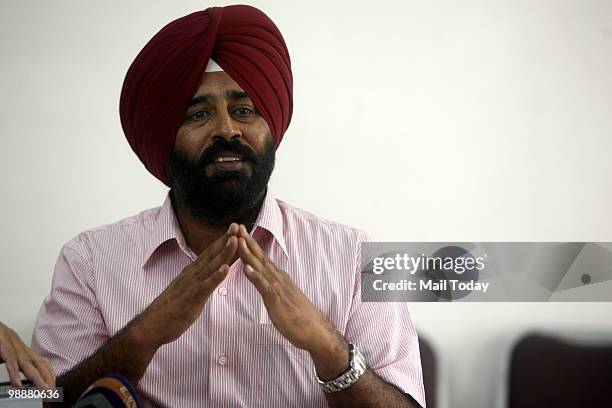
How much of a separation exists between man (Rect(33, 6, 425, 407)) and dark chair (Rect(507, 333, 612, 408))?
0.50 meters

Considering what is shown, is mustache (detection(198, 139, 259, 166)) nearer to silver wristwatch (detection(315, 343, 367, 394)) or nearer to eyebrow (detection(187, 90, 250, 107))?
eyebrow (detection(187, 90, 250, 107))

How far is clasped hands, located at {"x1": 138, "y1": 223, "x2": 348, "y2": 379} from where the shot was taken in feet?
5.50

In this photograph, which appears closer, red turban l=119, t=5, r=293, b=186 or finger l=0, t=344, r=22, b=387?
finger l=0, t=344, r=22, b=387

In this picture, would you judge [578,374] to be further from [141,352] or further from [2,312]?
[2,312]

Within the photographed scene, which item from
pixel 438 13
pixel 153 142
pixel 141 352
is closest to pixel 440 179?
pixel 438 13

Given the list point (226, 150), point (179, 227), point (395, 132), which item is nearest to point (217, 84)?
point (226, 150)

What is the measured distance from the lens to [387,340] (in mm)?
1897

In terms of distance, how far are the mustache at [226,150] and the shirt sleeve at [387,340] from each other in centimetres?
34

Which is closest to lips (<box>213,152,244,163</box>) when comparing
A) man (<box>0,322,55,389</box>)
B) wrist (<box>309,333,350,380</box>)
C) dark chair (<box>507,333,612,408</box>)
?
wrist (<box>309,333,350,380</box>)

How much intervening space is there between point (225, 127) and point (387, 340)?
550 millimetres

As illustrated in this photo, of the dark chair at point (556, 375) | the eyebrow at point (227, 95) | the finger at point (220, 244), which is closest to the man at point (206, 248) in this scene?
the eyebrow at point (227, 95)

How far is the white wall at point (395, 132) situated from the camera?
7.14 ft

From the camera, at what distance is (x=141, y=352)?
1.76 meters

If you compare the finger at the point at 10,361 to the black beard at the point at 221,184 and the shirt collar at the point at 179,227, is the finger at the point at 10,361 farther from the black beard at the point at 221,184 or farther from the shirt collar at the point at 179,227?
the black beard at the point at 221,184
